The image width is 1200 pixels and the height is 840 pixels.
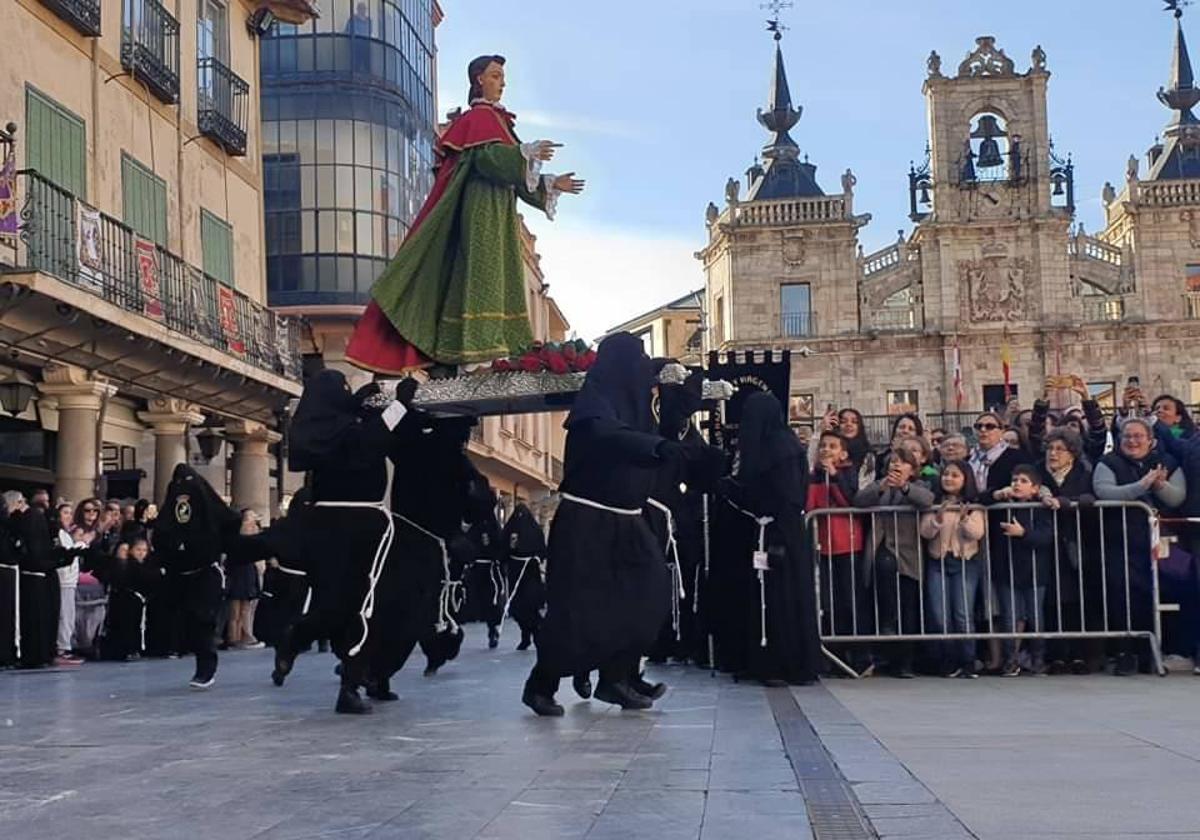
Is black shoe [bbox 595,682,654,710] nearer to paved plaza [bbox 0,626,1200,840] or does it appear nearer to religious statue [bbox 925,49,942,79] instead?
paved plaza [bbox 0,626,1200,840]

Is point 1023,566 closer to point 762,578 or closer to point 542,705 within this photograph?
point 762,578

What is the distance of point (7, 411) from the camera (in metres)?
18.2

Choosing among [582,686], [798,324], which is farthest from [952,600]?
[798,324]

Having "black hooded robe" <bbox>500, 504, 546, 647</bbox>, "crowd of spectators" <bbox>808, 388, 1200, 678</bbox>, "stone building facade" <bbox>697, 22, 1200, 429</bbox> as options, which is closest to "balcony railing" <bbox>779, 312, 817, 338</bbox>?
"stone building facade" <bbox>697, 22, 1200, 429</bbox>

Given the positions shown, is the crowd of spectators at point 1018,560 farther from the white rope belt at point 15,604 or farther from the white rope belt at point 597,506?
the white rope belt at point 15,604

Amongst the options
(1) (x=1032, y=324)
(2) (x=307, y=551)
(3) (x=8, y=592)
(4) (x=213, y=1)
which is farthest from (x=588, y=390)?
(1) (x=1032, y=324)

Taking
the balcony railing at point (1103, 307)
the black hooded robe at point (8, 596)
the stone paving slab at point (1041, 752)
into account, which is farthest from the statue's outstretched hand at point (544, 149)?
the balcony railing at point (1103, 307)

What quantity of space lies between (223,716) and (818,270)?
187ft

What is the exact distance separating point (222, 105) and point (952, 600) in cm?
1637

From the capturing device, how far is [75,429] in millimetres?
18703

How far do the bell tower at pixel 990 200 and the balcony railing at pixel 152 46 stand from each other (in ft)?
146

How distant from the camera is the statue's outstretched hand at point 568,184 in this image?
9680 millimetres

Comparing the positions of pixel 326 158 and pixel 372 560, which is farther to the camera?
pixel 326 158

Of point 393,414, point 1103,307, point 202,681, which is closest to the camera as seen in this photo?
point 393,414
